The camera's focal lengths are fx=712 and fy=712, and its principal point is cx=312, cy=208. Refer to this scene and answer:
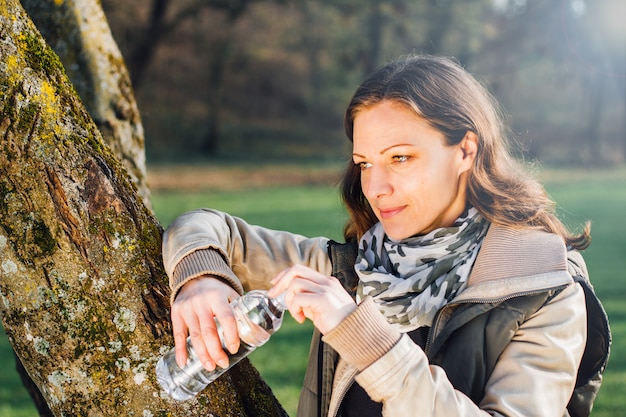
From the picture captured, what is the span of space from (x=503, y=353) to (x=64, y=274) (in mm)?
1037

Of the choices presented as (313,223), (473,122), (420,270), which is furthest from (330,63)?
(420,270)

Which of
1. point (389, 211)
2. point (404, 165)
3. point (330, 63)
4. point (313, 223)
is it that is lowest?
point (313, 223)

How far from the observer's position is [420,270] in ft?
6.72

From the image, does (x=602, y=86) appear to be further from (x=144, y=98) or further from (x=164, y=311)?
(x=164, y=311)

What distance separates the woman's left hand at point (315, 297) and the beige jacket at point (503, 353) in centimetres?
3

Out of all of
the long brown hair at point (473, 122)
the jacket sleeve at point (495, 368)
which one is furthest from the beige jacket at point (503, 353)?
the long brown hair at point (473, 122)

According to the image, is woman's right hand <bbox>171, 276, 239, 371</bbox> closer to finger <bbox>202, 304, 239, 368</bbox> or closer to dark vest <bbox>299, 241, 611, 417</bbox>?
finger <bbox>202, 304, 239, 368</bbox>

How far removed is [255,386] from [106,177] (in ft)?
2.23

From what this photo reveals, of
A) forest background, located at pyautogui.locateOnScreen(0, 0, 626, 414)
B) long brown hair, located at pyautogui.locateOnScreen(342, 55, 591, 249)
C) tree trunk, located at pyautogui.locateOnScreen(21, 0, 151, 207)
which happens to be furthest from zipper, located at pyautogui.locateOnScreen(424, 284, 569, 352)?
forest background, located at pyautogui.locateOnScreen(0, 0, 626, 414)

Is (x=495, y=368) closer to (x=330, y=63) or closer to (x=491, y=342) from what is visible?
(x=491, y=342)

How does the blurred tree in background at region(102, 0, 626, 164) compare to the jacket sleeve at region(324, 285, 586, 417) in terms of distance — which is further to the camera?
the blurred tree in background at region(102, 0, 626, 164)

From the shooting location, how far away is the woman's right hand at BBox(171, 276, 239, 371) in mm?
1569

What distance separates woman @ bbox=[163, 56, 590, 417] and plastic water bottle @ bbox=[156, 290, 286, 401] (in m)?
0.04

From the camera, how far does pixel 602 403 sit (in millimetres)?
5621
